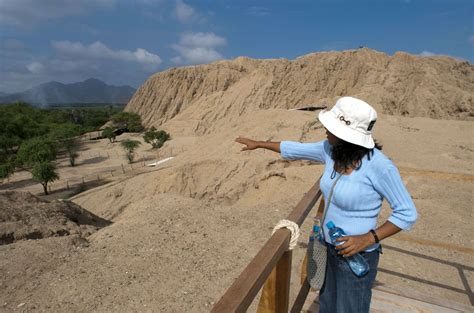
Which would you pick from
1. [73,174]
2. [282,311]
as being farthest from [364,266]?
[73,174]

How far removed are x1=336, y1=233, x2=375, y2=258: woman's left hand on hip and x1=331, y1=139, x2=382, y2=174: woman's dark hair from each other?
1.16 ft

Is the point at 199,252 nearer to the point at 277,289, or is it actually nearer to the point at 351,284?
the point at 277,289

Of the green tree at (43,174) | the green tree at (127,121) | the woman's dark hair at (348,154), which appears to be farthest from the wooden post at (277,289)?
the green tree at (127,121)

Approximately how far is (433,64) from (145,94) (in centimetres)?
4244

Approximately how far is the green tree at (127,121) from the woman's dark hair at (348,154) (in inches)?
1847

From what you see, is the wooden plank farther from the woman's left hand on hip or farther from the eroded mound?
the eroded mound

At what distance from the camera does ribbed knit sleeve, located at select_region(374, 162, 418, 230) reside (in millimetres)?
1404

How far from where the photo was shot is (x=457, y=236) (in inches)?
186

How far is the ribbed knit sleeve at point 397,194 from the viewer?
1404 millimetres

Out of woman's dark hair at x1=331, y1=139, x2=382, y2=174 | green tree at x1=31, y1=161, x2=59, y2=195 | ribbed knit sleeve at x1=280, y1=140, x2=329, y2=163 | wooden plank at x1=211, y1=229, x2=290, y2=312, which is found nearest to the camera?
wooden plank at x1=211, y1=229, x2=290, y2=312

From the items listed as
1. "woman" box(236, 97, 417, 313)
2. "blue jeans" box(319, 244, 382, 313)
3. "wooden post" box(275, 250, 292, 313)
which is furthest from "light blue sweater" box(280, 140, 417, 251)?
"wooden post" box(275, 250, 292, 313)

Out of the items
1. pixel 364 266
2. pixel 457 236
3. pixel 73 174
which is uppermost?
pixel 364 266

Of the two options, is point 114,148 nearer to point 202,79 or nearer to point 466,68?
point 202,79

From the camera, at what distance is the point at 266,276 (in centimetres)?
127
